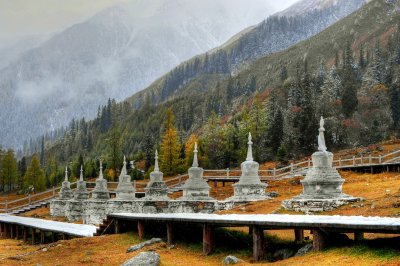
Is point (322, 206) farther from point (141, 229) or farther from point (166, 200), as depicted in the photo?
point (166, 200)

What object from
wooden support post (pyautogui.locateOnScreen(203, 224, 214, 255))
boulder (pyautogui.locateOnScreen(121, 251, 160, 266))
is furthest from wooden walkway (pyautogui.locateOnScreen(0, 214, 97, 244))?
boulder (pyautogui.locateOnScreen(121, 251, 160, 266))

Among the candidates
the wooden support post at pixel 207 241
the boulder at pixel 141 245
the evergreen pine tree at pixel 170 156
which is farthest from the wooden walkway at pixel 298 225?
the evergreen pine tree at pixel 170 156

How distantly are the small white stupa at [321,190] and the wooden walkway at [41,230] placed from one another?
38.8ft

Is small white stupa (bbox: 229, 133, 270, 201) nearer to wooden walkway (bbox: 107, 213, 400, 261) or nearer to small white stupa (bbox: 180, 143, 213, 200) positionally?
small white stupa (bbox: 180, 143, 213, 200)

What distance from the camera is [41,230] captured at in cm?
3753

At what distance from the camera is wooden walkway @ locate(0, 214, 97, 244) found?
3303 cm

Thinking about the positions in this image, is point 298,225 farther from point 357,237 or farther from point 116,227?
point 116,227

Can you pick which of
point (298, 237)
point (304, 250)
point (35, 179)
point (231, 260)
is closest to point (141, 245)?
point (231, 260)

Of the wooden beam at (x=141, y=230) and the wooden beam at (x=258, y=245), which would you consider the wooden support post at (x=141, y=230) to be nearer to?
the wooden beam at (x=141, y=230)

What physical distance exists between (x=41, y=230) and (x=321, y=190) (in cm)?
2035

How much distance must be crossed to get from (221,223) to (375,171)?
3642 centimetres

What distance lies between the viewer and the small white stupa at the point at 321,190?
86.4 feet

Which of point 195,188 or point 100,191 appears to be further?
point 100,191

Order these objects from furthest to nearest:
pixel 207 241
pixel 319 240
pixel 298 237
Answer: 1. pixel 207 241
2. pixel 298 237
3. pixel 319 240
